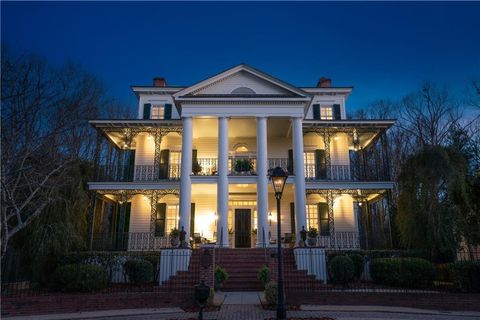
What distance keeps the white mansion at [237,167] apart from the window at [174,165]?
0.21ft

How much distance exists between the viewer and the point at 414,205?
1534cm

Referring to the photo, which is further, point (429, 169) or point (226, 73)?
point (226, 73)

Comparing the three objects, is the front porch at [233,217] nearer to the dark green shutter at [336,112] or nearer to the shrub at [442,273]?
the shrub at [442,273]

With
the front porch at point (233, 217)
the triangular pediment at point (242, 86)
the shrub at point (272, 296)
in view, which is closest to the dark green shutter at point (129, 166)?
the front porch at point (233, 217)

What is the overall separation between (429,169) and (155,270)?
1322 cm

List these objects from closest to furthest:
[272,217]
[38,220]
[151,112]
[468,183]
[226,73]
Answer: [38,220]
[468,183]
[226,73]
[272,217]
[151,112]

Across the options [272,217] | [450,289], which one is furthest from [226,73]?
[450,289]

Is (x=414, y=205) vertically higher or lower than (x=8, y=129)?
lower

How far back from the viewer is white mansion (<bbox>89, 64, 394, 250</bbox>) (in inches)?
717

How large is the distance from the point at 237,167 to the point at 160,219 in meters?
5.90

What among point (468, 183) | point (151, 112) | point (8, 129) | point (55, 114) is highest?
point (151, 112)

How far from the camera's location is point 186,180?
17719 mm

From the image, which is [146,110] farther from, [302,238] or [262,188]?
[302,238]

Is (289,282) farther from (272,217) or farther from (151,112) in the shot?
(151,112)
